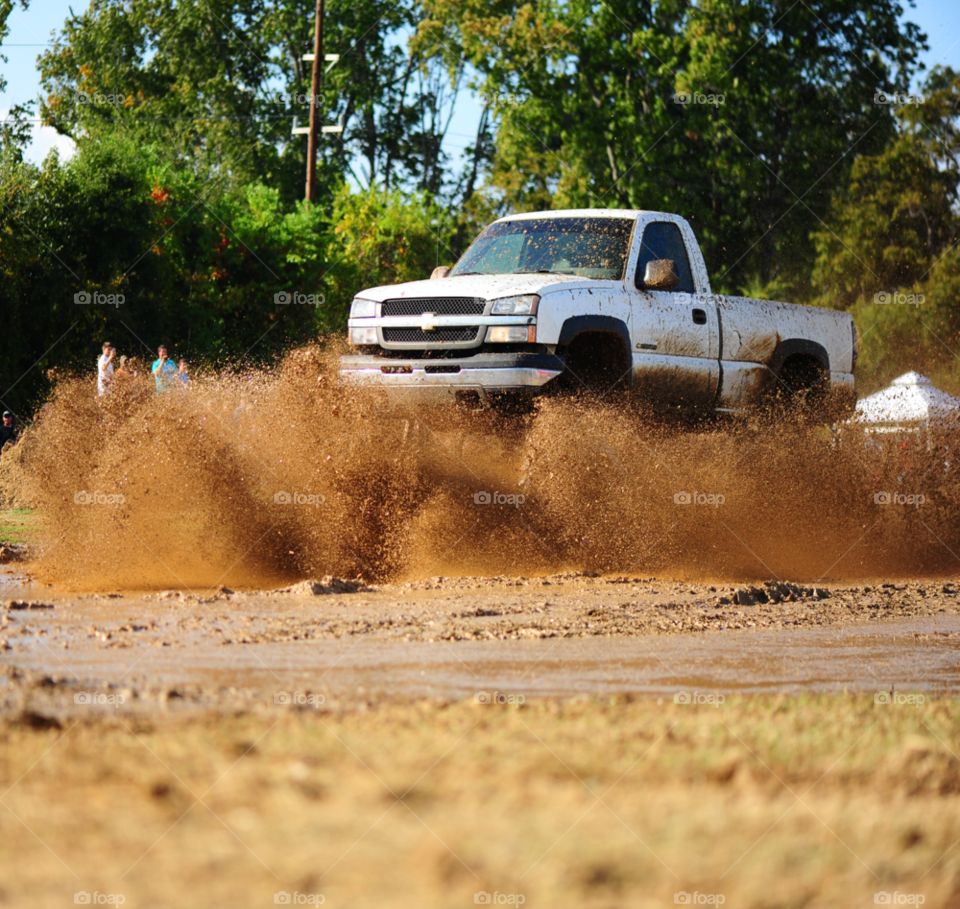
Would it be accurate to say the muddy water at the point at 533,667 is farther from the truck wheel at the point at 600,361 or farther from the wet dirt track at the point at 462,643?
the truck wheel at the point at 600,361

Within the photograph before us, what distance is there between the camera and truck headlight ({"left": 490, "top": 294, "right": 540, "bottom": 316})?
30.2ft

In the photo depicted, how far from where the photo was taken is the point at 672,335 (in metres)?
10.3

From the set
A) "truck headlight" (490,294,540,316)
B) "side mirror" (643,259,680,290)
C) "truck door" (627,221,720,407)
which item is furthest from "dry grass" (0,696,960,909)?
"side mirror" (643,259,680,290)

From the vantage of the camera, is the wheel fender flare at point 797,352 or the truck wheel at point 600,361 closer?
the truck wheel at point 600,361

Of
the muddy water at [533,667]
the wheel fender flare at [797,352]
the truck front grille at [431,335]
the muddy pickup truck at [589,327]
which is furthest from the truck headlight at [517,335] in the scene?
the wheel fender flare at [797,352]

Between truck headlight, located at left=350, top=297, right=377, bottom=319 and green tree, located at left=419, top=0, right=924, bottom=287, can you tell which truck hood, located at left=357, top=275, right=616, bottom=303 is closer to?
truck headlight, located at left=350, top=297, right=377, bottom=319

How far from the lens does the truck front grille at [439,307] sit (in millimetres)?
9367

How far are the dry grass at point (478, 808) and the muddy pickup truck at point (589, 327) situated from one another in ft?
14.0

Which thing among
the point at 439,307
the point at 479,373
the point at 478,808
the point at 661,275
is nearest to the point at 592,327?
the point at 661,275

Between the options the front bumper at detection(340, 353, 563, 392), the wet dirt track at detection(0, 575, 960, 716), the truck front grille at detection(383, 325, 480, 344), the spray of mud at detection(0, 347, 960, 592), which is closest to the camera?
the wet dirt track at detection(0, 575, 960, 716)

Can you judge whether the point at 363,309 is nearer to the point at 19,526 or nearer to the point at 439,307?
the point at 439,307

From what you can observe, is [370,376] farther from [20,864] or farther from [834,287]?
[834,287]

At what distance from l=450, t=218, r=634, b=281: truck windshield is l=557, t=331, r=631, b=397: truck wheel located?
60cm

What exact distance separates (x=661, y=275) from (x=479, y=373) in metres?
1.83
